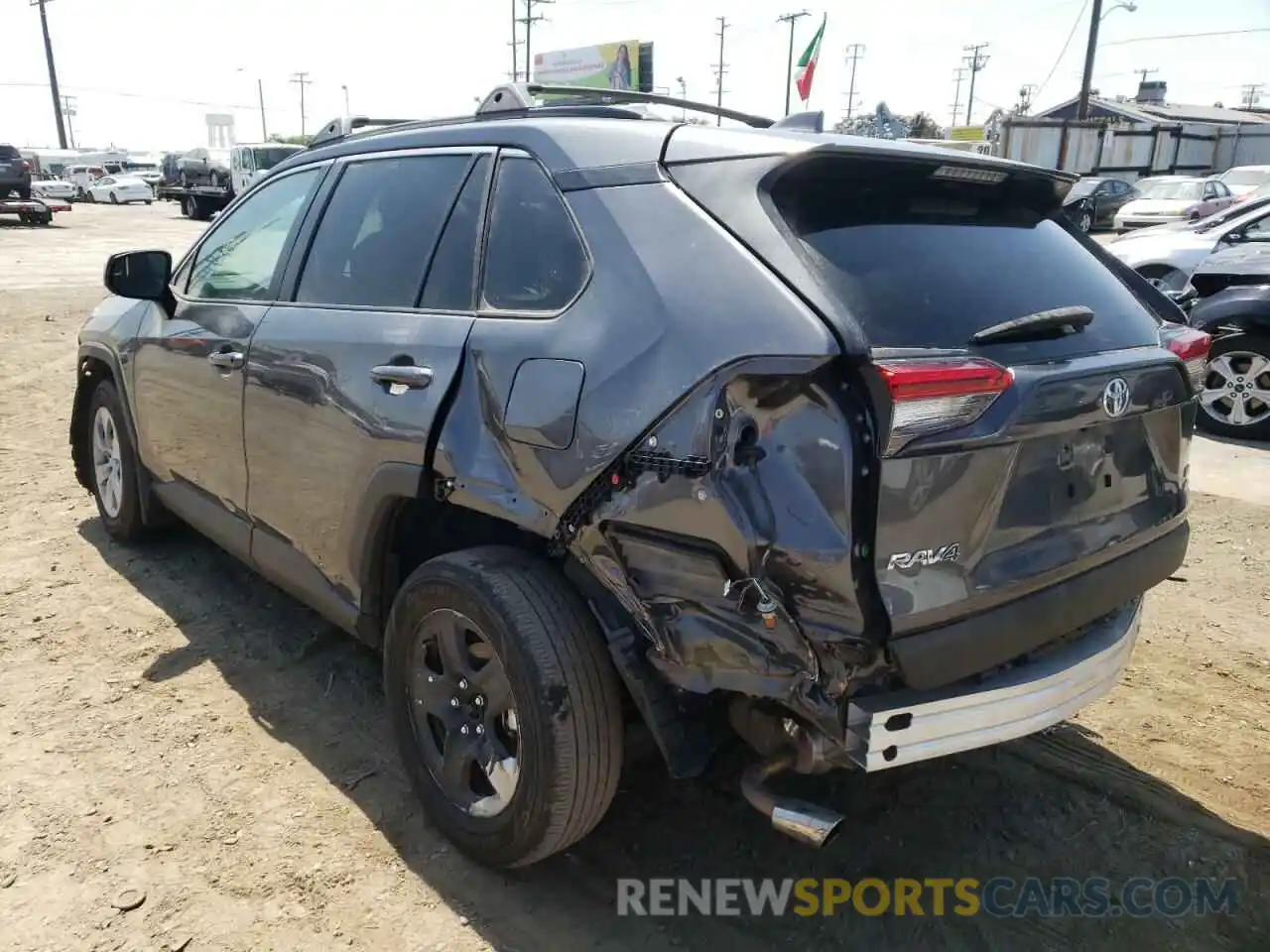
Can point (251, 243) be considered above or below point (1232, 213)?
below

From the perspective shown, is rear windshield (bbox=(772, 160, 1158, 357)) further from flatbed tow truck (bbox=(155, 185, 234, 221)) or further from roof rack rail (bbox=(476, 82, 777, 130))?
flatbed tow truck (bbox=(155, 185, 234, 221))

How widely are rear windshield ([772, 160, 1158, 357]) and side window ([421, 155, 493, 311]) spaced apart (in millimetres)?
942

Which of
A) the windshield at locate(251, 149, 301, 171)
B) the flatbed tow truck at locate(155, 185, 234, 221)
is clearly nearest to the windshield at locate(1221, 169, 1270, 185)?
the windshield at locate(251, 149, 301, 171)

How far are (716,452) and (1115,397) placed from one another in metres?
0.99

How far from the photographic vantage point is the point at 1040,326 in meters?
2.16

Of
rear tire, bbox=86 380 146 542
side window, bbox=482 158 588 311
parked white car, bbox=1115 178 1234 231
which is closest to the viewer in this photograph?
side window, bbox=482 158 588 311

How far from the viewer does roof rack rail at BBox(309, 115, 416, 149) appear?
3.72 meters

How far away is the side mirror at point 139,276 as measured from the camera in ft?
13.0

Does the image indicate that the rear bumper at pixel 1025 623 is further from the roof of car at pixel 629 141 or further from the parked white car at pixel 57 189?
the parked white car at pixel 57 189

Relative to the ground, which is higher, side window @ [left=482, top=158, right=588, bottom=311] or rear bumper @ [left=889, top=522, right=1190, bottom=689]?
side window @ [left=482, top=158, right=588, bottom=311]

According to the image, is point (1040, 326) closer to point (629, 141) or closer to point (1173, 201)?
point (629, 141)

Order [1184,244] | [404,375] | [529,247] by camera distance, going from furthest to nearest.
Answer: [1184,244]
[404,375]
[529,247]

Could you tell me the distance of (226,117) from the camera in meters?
94.4

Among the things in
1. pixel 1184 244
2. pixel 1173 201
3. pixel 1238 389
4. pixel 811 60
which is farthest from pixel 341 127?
pixel 811 60
